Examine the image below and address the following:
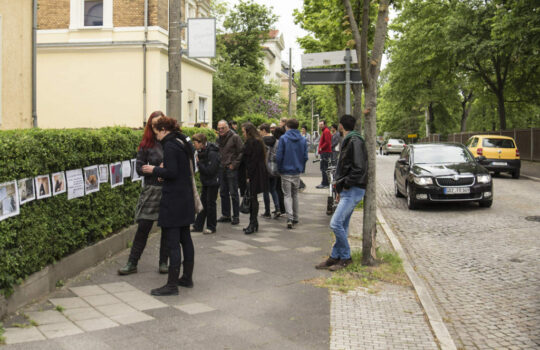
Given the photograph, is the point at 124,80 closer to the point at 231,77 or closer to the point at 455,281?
the point at 231,77

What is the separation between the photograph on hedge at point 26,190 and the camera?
17.0 ft

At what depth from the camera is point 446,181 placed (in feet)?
40.8

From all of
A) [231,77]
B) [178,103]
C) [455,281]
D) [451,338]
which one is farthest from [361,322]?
[231,77]

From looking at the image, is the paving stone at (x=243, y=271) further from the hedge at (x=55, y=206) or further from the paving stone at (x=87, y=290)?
the hedge at (x=55, y=206)

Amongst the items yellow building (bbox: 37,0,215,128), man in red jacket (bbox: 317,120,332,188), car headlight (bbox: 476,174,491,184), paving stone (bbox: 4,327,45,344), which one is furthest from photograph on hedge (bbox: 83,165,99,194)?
yellow building (bbox: 37,0,215,128)

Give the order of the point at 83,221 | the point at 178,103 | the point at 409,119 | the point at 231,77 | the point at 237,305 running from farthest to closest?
the point at 409,119 < the point at 231,77 < the point at 178,103 < the point at 83,221 < the point at 237,305

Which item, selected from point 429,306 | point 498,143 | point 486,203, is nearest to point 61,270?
point 429,306

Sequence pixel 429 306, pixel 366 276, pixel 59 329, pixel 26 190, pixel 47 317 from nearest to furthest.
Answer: pixel 59 329, pixel 47 317, pixel 26 190, pixel 429 306, pixel 366 276

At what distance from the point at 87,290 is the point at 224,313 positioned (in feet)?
5.47

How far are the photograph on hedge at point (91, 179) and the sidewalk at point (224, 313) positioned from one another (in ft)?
3.27

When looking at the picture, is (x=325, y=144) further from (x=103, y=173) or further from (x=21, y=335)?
(x=21, y=335)

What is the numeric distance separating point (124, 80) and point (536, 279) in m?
19.7

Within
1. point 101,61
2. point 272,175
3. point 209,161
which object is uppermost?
point 101,61

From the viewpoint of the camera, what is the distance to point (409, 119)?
72812 mm
